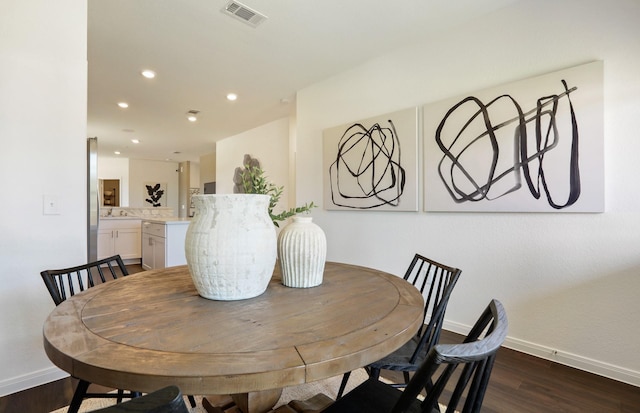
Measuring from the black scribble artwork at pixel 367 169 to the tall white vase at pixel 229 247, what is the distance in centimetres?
195

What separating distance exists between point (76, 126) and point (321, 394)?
2.13 meters

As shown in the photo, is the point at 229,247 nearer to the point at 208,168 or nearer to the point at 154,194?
the point at 208,168

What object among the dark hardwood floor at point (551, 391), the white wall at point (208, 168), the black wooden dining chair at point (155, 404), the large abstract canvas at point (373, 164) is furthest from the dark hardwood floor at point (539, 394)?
the white wall at point (208, 168)

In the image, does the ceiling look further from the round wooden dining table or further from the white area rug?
the white area rug

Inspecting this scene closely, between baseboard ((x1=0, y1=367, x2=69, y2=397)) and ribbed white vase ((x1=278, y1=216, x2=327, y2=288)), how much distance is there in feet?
5.38

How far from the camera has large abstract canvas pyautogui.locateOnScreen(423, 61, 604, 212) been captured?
1863mm

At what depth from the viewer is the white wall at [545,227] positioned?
178cm

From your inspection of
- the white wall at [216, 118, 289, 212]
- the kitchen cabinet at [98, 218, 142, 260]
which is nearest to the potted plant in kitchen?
the white wall at [216, 118, 289, 212]

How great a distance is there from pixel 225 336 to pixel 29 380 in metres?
1.80

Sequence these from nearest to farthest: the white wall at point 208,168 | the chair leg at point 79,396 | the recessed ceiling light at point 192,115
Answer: the chair leg at point 79,396
the recessed ceiling light at point 192,115
the white wall at point 208,168

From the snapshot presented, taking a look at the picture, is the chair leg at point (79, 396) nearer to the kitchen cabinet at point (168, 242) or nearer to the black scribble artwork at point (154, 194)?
the kitchen cabinet at point (168, 242)

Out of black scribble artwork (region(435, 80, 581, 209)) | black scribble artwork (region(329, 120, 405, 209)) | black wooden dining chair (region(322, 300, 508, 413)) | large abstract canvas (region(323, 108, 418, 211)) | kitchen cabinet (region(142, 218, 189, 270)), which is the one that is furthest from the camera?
kitchen cabinet (region(142, 218, 189, 270))

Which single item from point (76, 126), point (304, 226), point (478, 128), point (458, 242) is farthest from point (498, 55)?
point (76, 126)

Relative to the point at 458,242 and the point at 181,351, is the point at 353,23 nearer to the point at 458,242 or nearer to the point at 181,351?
the point at 458,242
